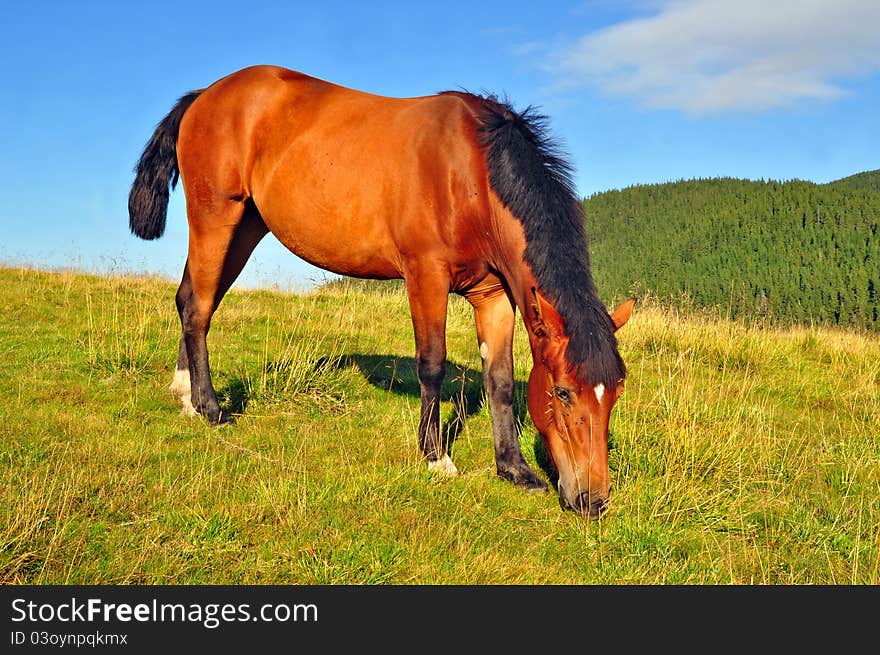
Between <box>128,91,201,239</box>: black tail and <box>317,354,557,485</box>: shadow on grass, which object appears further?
<box>128,91,201,239</box>: black tail

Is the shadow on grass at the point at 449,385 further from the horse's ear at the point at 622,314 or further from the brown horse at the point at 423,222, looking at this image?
the horse's ear at the point at 622,314

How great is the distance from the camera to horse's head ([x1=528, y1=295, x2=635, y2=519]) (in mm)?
3701

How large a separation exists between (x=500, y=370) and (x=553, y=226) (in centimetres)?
130

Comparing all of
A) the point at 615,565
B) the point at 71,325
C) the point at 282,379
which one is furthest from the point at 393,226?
the point at 71,325

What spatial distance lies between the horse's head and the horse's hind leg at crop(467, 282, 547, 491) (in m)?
0.80

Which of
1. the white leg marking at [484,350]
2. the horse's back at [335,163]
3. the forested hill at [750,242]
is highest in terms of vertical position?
the forested hill at [750,242]

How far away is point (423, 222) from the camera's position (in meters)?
4.64

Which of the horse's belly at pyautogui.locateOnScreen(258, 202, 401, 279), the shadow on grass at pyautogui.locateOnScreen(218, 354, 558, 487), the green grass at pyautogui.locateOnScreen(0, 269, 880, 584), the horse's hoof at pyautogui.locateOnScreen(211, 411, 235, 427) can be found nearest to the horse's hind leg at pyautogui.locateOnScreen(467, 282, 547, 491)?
the green grass at pyautogui.locateOnScreen(0, 269, 880, 584)

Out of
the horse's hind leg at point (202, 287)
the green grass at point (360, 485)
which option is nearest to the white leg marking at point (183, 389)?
the horse's hind leg at point (202, 287)

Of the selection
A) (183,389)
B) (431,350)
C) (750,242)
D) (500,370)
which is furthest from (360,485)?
(750,242)

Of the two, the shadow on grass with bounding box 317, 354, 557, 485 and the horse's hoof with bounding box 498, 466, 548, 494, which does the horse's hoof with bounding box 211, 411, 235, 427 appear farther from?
the horse's hoof with bounding box 498, 466, 548, 494

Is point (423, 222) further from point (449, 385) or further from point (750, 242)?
point (750, 242)

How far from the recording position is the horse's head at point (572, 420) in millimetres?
3701

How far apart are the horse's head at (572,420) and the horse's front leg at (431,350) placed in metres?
0.93
